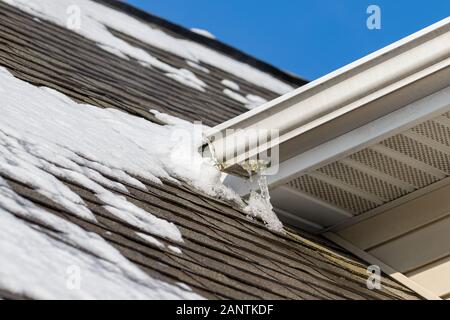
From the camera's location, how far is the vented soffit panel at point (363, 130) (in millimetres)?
4117

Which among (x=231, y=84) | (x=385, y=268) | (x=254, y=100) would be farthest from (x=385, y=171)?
(x=231, y=84)

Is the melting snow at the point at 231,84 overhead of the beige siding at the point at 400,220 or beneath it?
overhead

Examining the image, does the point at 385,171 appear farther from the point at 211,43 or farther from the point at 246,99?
the point at 211,43

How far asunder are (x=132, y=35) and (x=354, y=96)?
444cm

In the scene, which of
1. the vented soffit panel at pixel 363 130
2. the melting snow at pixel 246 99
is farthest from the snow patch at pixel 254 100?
the vented soffit panel at pixel 363 130

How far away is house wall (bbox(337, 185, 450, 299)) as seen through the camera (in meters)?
4.53

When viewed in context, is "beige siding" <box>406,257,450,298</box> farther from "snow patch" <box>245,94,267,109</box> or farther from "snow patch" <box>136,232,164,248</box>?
"snow patch" <box>245,94,267,109</box>

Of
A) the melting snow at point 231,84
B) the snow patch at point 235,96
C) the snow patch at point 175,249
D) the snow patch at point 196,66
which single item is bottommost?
the snow patch at point 175,249

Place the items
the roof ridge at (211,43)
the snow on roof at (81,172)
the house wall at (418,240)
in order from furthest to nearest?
1. the roof ridge at (211,43)
2. the house wall at (418,240)
3. the snow on roof at (81,172)

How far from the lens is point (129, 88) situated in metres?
6.08

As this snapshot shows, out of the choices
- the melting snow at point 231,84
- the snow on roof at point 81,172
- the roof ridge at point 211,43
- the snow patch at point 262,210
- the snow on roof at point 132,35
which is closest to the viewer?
the snow on roof at point 81,172

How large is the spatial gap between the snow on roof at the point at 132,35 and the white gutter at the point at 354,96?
2951 mm

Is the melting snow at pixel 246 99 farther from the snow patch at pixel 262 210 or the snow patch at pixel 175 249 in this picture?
the snow patch at pixel 175 249

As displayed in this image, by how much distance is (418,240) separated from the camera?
460cm
